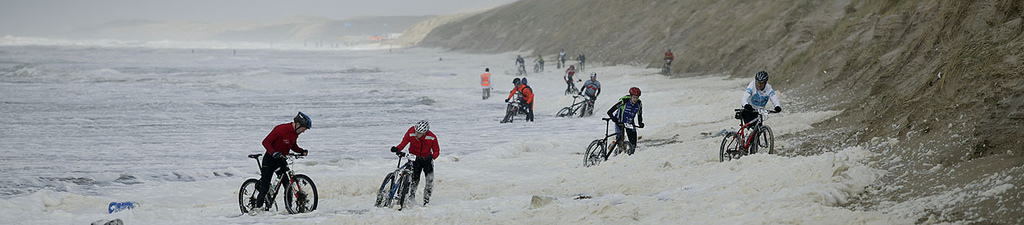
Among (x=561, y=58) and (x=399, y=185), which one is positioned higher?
(x=561, y=58)

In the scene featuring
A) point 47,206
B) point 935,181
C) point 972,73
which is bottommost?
point 47,206

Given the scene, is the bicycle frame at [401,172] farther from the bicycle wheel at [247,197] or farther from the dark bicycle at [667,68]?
the dark bicycle at [667,68]

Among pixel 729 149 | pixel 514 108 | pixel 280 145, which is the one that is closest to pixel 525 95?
pixel 514 108

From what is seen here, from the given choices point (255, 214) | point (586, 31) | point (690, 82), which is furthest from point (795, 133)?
point (586, 31)

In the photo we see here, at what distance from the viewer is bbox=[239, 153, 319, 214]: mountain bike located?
9.09 m

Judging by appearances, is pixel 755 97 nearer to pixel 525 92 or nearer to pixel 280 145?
pixel 280 145

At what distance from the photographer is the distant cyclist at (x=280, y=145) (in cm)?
880

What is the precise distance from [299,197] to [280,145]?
662 millimetres

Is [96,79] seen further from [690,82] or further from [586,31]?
[586,31]

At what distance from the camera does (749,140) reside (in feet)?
34.8

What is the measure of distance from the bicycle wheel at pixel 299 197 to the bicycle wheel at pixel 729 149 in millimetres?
5172

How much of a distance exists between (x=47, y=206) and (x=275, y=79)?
35.0 meters

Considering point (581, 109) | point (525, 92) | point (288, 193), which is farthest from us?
point (581, 109)

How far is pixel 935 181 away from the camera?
774 cm
